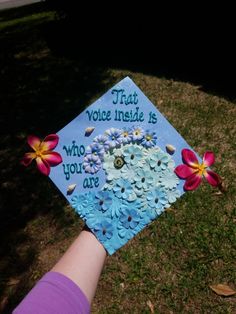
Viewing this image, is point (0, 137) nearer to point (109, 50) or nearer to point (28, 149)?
point (28, 149)

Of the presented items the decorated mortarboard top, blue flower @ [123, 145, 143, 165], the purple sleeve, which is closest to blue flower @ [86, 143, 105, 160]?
the decorated mortarboard top

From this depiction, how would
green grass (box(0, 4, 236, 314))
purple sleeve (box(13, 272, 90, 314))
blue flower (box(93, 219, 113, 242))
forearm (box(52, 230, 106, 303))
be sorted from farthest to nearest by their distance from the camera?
green grass (box(0, 4, 236, 314)), blue flower (box(93, 219, 113, 242)), forearm (box(52, 230, 106, 303)), purple sleeve (box(13, 272, 90, 314))

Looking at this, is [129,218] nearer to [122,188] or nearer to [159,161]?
[122,188]

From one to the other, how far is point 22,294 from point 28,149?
202 centimetres

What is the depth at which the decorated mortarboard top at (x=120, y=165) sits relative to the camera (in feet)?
6.42

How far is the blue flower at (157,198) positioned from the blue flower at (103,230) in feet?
0.74

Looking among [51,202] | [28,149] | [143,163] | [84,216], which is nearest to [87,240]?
[84,216]

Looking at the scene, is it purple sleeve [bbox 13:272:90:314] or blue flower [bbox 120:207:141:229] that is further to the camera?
blue flower [bbox 120:207:141:229]

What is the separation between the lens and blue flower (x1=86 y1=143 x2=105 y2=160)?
200cm

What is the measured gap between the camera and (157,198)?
6.48 feet

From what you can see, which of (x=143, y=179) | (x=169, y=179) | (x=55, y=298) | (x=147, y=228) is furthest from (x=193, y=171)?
(x=147, y=228)

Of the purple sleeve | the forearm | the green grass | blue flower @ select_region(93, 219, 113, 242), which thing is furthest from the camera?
→ the green grass

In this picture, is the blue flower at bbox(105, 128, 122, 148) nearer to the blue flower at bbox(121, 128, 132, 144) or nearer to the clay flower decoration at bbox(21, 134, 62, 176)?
the blue flower at bbox(121, 128, 132, 144)

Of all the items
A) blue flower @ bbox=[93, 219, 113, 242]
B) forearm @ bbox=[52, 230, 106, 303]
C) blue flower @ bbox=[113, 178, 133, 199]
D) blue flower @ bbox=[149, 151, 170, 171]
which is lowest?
forearm @ bbox=[52, 230, 106, 303]
